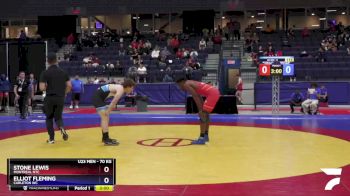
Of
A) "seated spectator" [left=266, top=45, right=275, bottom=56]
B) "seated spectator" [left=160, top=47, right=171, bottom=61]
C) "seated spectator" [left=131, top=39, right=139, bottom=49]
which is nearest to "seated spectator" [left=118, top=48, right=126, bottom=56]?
"seated spectator" [left=131, top=39, right=139, bottom=49]

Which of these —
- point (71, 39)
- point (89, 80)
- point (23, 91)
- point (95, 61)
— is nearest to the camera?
point (23, 91)

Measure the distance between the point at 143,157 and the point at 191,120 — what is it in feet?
20.9

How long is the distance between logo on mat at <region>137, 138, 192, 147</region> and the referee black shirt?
5.97 feet

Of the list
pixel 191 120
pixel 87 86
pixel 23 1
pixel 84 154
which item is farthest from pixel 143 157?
pixel 23 1

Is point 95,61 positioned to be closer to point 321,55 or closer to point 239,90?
point 239,90

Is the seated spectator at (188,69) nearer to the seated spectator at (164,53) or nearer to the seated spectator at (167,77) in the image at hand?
the seated spectator at (167,77)

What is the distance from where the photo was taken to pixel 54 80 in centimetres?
953

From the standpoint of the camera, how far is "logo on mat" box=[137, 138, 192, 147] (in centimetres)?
918

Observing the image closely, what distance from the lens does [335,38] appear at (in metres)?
28.2

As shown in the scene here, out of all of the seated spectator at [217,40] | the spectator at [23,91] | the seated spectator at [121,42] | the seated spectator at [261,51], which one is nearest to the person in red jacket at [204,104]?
the spectator at [23,91]
